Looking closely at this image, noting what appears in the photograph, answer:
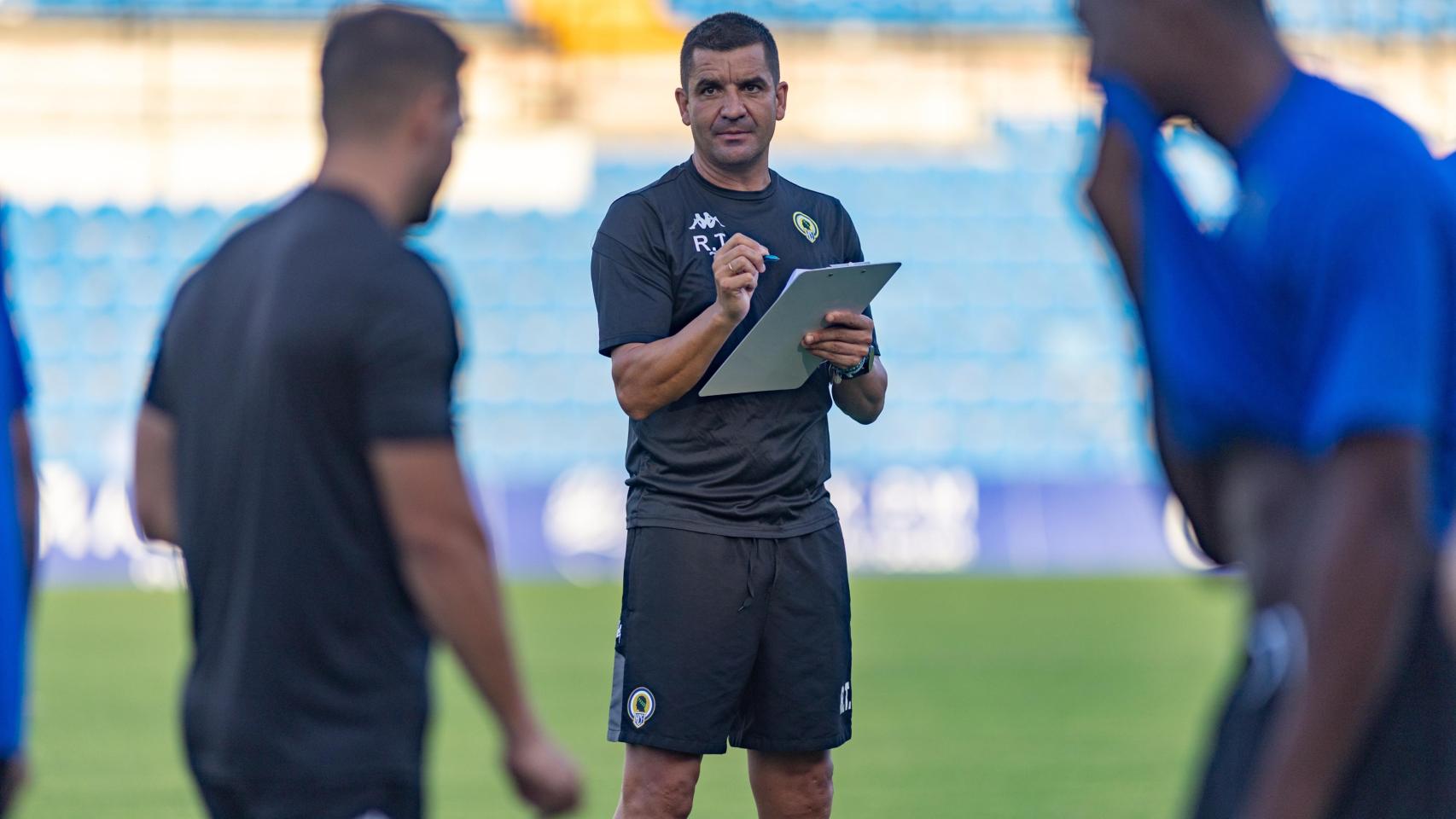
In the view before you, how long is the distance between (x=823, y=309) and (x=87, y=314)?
668 inches

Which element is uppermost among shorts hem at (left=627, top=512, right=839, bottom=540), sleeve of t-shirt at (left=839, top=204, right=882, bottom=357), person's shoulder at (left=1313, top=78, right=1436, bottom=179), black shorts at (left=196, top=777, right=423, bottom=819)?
person's shoulder at (left=1313, top=78, right=1436, bottom=179)

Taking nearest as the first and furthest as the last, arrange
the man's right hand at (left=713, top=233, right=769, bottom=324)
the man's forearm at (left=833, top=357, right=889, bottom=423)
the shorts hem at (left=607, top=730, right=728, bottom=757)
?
the man's right hand at (left=713, top=233, right=769, bottom=324), the shorts hem at (left=607, top=730, right=728, bottom=757), the man's forearm at (left=833, top=357, right=889, bottom=423)

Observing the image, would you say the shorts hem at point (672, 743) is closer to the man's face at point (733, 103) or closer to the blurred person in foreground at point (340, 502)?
the man's face at point (733, 103)

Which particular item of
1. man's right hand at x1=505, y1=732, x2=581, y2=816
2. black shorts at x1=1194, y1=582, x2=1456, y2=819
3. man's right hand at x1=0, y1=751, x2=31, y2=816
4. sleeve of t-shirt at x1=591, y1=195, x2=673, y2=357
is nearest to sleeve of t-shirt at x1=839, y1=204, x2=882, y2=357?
sleeve of t-shirt at x1=591, y1=195, x2=673, y2=357

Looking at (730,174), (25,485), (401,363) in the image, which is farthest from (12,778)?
(730,174)

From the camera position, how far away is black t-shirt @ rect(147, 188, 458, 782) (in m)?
2.39

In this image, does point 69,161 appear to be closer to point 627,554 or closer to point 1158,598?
point 1158,598

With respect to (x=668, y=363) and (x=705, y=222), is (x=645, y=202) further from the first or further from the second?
(x=668, y=363)

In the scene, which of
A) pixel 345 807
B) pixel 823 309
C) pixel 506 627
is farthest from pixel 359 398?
pixel 823 309

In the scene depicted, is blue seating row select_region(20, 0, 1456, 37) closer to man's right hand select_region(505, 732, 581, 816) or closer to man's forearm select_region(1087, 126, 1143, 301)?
man's right hand select_region(505, 732, 581, 816)

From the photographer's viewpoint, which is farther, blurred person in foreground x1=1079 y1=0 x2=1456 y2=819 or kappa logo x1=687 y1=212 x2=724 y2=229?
kappa logo x1=687 y1=212 x2=724 y2=229

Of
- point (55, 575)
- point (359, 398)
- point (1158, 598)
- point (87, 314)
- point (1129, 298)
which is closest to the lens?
point (1129, 298)

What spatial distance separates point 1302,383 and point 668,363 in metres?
2.25

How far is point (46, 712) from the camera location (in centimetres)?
855
